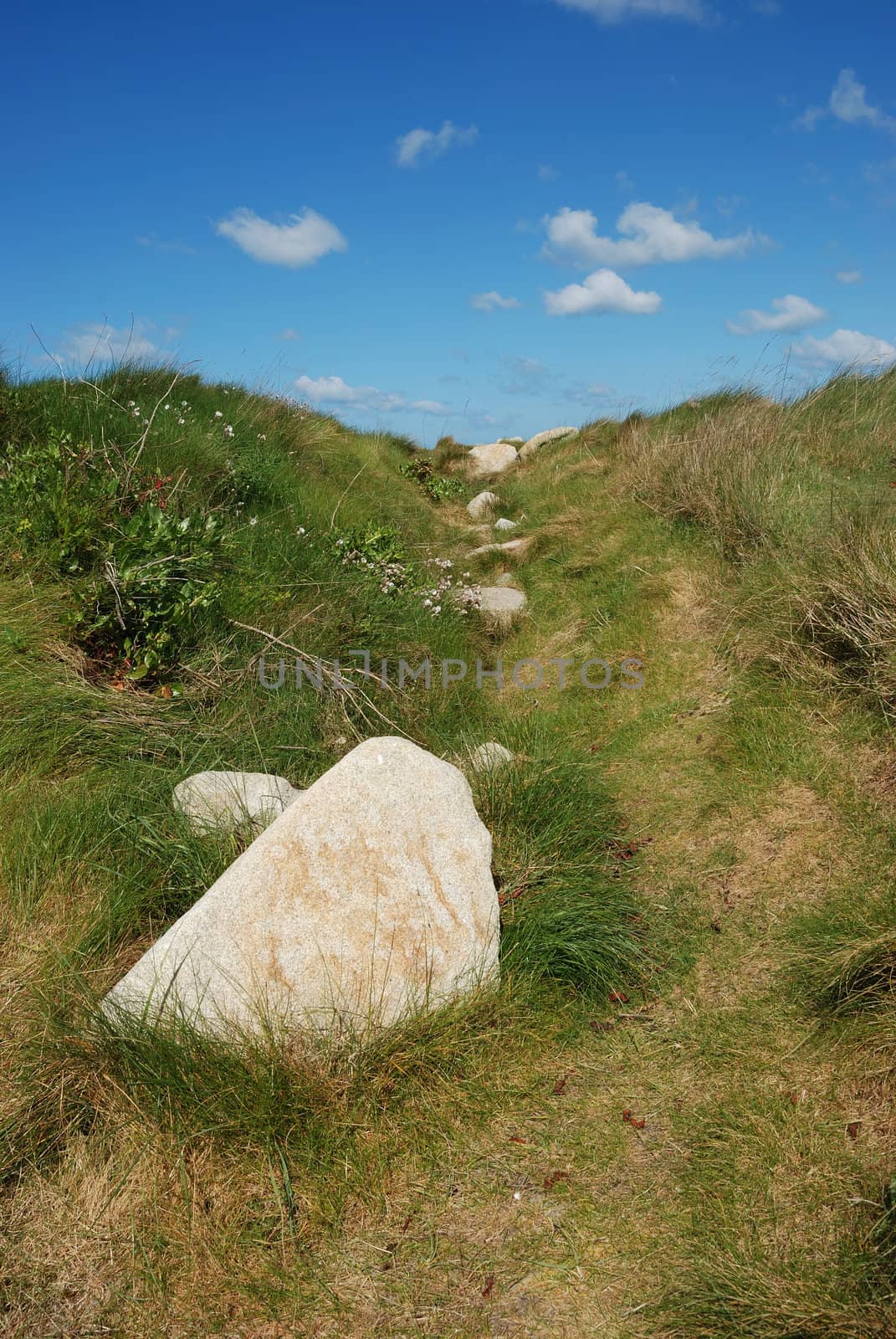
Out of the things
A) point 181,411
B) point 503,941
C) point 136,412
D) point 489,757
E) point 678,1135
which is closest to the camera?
point 678,1135

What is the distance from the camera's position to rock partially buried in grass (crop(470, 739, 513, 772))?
4523 mm

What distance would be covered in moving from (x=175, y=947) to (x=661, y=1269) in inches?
71.4

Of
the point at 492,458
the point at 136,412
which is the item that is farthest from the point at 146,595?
the point at 492,458

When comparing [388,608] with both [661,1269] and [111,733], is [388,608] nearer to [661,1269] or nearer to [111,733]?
[111,733]

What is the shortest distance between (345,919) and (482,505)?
10.0m

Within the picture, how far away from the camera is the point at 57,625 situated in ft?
16.9

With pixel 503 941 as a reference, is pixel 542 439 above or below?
above

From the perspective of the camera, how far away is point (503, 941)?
3605 millimetres

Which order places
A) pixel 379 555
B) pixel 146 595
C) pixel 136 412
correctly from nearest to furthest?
pixel 146 595
pixel 136 412
pixel 379 555

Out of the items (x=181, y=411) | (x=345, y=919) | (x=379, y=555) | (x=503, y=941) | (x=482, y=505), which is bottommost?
(x=503, y=941)

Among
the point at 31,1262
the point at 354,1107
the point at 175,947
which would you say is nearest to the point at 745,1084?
the point at 354,1107

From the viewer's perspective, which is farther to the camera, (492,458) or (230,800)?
(492,458)

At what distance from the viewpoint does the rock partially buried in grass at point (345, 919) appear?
309 centimetres

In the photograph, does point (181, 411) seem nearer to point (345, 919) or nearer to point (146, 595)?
point (146, 595)
